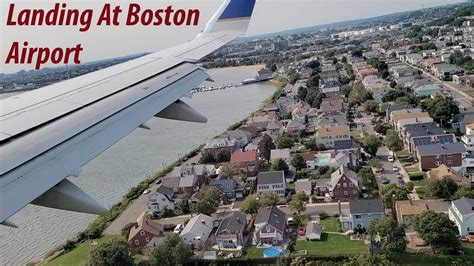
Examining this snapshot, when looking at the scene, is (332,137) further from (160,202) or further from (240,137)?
(160,202)

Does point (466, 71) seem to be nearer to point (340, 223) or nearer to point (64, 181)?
point (340, 223)

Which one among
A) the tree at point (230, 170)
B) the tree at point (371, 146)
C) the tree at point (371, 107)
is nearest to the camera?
the tree at point (230, 170)

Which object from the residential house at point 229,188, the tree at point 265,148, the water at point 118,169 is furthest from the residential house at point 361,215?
the tree at point 265,148

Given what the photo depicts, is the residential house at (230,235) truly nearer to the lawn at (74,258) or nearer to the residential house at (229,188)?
the residential house at (229,188)

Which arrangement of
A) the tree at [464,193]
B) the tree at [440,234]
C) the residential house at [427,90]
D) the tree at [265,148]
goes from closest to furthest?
the tree at [440,234], the tree at [464,193], the tree at [265,148], the residential house at [427,90]

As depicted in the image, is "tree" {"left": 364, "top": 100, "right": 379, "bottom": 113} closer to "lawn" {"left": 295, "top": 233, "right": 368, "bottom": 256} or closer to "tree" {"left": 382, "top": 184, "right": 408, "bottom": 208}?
"tree" {"left": 382, "top": 184, "right": 408, "bottom": 208}

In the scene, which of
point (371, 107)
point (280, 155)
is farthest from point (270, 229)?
point (371, 107)
